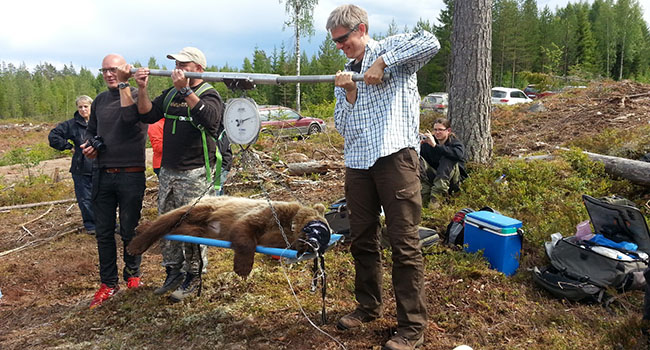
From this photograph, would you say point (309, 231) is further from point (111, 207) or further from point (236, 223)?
point (111, 207)

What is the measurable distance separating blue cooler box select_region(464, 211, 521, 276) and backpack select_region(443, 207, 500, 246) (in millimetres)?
275

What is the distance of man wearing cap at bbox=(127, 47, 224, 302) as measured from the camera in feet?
12.1

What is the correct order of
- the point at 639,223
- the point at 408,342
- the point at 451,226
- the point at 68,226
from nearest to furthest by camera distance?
1. the point at 408,342
2. the point at 639,223
3. the point at 451,226
4. the point at 68,226

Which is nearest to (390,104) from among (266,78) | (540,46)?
(266,78)

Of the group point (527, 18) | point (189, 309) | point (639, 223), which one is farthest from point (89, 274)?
point (527, 18)

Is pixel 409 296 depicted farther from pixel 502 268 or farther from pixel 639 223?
pixel 639 223

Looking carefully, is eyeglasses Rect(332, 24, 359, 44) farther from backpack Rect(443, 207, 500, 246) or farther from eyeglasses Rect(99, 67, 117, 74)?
backpack Rect(443, 207, 500, 246)

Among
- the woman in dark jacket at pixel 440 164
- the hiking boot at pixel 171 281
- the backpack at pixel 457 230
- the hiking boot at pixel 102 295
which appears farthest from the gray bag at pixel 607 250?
the hiking boot at pixel 102 295

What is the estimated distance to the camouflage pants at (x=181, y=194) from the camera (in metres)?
3.83

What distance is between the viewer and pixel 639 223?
12.4 feet

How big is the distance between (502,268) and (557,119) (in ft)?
25.2

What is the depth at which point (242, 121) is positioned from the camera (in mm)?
3238

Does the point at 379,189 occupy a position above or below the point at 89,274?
above

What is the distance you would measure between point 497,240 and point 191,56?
345 cm
